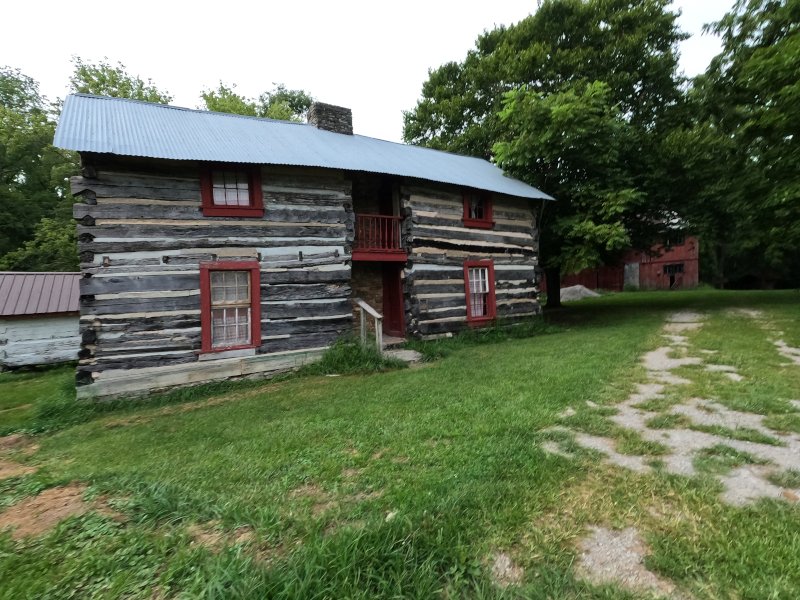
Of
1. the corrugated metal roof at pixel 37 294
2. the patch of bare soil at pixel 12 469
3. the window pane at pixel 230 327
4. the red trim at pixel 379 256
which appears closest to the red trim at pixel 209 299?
the window pane at pixel 230 327

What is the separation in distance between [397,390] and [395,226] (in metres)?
5.97

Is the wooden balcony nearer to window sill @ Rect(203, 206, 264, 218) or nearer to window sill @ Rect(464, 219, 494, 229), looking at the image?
window sill @ Rect(464, 219, 494, 229)

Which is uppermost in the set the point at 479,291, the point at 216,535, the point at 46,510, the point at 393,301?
the point at 479,291

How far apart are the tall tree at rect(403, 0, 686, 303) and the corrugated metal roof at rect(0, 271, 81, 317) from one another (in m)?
15.7

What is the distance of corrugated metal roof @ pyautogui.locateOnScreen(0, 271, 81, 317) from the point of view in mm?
11242

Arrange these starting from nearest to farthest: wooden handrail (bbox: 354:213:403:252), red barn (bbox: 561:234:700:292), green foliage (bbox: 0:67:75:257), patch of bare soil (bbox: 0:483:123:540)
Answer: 1. patch of bare soil (bbox: 0:483:123:540)
2. wooden handrail (bbox: 354:213:403:252)
3. green foliage (bbox: 0:67:75:257)
4. red barn (bbox: 561:234:700:292)

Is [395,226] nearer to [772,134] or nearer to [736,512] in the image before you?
[736,512]

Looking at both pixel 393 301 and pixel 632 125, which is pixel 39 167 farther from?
pixel 632 125

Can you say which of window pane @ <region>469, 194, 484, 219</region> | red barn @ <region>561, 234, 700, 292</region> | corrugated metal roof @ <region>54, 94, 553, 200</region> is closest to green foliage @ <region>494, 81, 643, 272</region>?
corrugated metal roof @ <region>54, 94, 553, 200</region>

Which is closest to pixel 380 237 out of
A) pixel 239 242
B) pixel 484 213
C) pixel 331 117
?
pixel 484 213

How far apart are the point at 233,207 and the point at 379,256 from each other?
3.90 m

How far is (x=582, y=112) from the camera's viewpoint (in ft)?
40.8

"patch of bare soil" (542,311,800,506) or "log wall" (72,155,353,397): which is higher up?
"log wall" (72,155,353,397)

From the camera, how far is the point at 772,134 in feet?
36.7
